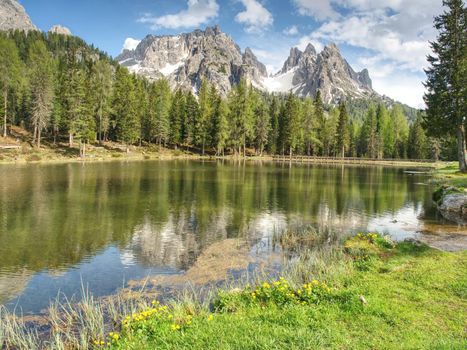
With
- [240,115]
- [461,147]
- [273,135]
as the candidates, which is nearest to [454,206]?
[461,147]

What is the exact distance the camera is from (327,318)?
1035cm

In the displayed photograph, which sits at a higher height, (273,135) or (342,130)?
(342,130)

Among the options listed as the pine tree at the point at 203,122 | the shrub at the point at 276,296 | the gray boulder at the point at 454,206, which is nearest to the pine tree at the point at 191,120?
the pine tree at the point at 203,122

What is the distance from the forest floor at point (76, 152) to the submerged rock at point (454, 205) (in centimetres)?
7311

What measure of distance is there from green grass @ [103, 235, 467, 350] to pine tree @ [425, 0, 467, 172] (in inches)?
1824

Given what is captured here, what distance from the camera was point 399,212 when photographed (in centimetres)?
3403

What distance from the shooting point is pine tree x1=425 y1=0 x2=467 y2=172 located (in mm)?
52094

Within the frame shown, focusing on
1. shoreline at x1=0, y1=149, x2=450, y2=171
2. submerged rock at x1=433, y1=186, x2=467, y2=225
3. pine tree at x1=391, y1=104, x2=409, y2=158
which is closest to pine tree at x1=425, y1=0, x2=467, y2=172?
submerged rock at x1=433, y1=186, x2=467, y2=225

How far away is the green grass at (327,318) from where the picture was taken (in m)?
9.02

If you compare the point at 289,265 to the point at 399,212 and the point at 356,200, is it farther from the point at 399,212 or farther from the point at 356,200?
the point at 356,200

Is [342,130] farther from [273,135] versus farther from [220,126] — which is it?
[220,126]

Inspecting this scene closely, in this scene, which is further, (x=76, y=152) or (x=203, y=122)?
(x=203, y=122)

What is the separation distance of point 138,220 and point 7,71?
108815 mm

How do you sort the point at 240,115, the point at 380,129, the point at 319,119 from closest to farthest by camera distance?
the point at 240,115, the point at 319,119, the point at 380,129
